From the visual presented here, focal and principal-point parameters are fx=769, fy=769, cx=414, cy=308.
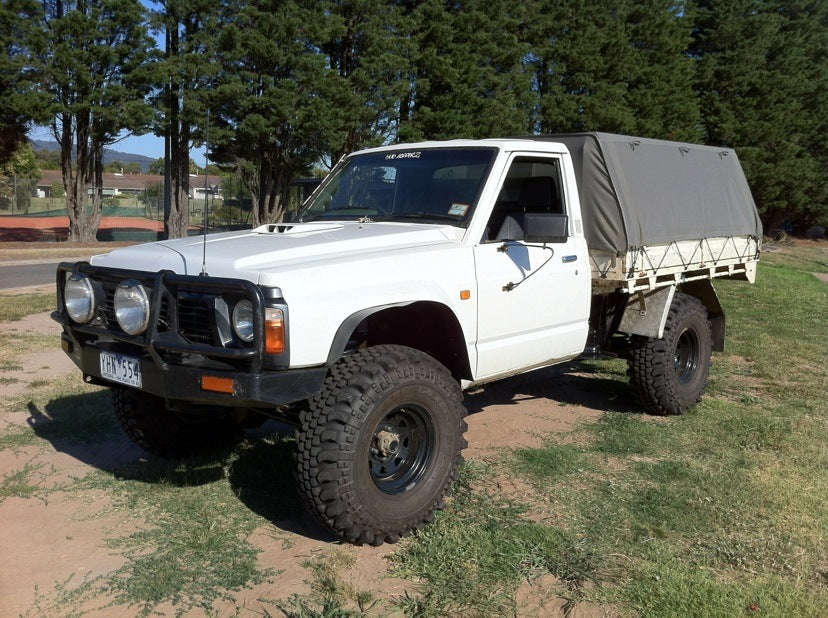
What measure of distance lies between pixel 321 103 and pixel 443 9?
6045mm

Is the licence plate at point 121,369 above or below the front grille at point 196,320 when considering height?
below

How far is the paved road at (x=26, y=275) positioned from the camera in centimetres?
1456

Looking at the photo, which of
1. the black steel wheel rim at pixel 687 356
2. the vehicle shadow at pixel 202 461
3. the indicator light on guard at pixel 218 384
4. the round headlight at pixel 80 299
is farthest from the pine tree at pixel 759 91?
the indicator light on guard at pixel 218 384

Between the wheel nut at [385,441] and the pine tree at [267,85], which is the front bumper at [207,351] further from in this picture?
the pine tree at [267,85]

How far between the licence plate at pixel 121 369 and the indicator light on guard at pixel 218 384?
1.46 ft

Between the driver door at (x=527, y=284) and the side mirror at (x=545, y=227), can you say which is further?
the driver door at (x=527, y=284)

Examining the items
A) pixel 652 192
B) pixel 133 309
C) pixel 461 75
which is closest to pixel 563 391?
pixel 652 192

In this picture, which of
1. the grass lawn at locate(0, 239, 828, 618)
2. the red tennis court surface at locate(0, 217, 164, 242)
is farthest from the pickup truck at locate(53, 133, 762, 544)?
the red tennis court surface at locate(0, 217, 164, 242)

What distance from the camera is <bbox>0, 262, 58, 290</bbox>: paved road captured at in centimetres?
1456

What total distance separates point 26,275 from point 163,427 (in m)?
12.9

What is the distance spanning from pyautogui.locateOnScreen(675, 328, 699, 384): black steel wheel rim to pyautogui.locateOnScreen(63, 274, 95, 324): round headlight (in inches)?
186

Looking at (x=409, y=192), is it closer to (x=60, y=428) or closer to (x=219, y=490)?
(x=219, y=490)

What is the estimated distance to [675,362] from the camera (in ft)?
21.1

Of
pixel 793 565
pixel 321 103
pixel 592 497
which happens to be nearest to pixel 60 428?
pixel 592 497
